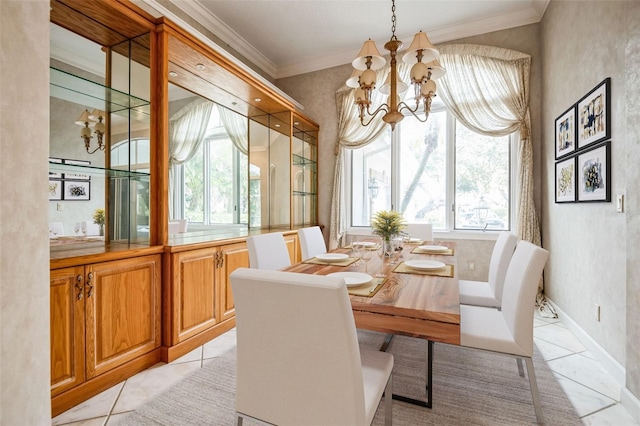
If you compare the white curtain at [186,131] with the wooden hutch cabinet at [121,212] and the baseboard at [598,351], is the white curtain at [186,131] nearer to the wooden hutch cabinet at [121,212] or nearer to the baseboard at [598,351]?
the wooden hutch cabinet at [121,212]

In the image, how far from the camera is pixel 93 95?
75.7 inches

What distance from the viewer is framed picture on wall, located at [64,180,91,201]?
6.03ft

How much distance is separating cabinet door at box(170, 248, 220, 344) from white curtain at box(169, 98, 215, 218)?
0.58 meters

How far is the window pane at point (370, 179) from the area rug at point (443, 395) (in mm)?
2411

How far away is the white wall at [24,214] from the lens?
108 centimetres

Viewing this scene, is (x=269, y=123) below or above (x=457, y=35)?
below

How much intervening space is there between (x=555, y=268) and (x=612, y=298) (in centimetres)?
115

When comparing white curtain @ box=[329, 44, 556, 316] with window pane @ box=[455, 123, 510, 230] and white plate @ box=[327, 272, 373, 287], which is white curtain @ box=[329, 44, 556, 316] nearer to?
window pane @ box=[455, 123, 510, 230]

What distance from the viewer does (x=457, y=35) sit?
3.63 meters

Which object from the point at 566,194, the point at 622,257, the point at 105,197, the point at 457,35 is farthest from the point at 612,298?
the point at 105,197

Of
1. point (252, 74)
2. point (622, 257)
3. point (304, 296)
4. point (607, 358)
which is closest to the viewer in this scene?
point (304, 296)

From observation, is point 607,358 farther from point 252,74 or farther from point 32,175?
point 252,74

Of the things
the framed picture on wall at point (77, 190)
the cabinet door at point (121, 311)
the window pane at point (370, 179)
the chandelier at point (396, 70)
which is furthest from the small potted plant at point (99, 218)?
the window pane at point (370, 179)

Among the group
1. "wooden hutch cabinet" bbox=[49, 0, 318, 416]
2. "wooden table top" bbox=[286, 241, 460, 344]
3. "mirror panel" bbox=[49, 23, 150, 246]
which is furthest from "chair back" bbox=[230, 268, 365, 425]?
"mirror panel" bbox=[49, 23, 150, 246]
